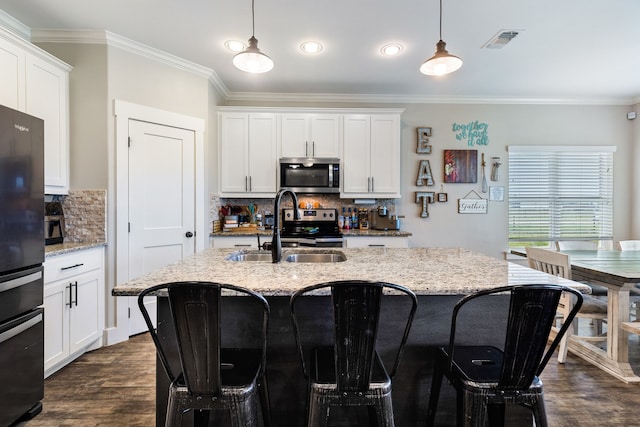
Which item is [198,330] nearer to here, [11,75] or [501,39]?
[11,75]

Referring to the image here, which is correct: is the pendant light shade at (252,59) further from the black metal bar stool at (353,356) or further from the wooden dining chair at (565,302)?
the wooden dining chair at (565,302)

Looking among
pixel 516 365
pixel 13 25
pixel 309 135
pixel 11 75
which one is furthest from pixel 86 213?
pixel 516 365

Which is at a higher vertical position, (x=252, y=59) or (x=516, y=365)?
(x=252, y=59)

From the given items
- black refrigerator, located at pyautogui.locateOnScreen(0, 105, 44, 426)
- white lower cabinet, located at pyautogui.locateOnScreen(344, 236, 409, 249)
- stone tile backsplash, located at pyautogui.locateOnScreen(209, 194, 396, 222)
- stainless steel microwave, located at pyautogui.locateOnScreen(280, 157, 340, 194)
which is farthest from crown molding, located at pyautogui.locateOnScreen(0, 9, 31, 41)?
white lower cabinet, located at pyautogui.locateOnScreen(344, 236, 409, 249)

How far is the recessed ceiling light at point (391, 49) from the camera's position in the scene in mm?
3047

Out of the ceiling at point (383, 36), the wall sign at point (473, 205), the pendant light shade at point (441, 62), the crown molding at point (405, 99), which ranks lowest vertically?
the wall sign at point (473, 205)

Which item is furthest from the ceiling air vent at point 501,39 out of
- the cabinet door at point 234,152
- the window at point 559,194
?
the cabinet door at point 234,152

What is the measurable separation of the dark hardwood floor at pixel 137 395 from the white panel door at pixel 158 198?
61 centimetres

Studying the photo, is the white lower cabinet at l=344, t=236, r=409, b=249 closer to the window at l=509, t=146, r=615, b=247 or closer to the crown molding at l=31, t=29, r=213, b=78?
the window at l=509, t=146, r=615, b=247

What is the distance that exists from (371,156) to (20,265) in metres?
3.41

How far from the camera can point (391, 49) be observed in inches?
123

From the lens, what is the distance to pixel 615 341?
7.89ft

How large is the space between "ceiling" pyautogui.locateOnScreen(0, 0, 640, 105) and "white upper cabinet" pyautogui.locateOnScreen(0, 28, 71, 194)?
1.35 ft

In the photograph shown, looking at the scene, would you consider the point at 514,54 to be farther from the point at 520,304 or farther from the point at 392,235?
the point at 520,304
